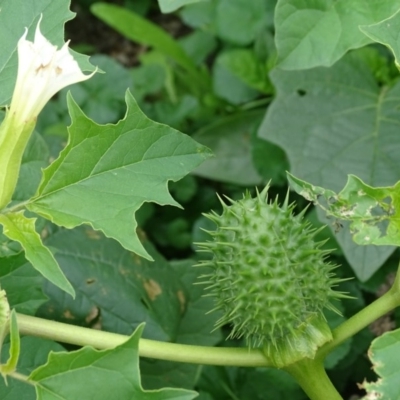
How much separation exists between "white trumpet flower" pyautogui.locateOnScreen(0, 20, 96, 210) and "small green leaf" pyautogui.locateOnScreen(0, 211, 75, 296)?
54mm

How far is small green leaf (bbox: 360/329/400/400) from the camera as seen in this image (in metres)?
0.90

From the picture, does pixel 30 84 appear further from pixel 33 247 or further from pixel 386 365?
pixel 386 365

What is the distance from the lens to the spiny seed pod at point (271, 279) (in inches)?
38.8

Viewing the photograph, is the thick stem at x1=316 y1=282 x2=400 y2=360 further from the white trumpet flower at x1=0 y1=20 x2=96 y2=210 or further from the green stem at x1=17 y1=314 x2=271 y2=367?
the white trumpet flower at x1=0 y1=20 x2=96 y2=210

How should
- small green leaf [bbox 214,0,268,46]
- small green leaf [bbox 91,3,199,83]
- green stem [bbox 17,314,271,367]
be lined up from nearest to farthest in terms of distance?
green stem [bbox 17,314,271,367]
small green leaf [bbox 214,0,268,46]
small green leaf [bbox 91,3,199,83]

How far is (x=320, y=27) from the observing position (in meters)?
1.31

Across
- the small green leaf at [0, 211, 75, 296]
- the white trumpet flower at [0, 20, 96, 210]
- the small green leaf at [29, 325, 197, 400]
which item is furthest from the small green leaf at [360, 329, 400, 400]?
the white trumpet flower at [0, 20, 96, 210]

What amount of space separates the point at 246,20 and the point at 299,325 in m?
1.32

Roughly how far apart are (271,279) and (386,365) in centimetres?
20

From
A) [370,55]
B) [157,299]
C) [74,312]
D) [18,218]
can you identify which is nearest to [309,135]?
[370,55]

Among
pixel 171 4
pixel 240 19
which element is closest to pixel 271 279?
pixel 171 4

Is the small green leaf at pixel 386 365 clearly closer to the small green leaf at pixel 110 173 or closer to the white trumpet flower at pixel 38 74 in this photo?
the small green leaf at pixel 110 173

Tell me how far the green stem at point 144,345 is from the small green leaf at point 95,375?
7 centimetres

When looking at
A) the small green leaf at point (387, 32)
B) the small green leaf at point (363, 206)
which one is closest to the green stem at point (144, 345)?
the small green leaf at point (363, 206)
